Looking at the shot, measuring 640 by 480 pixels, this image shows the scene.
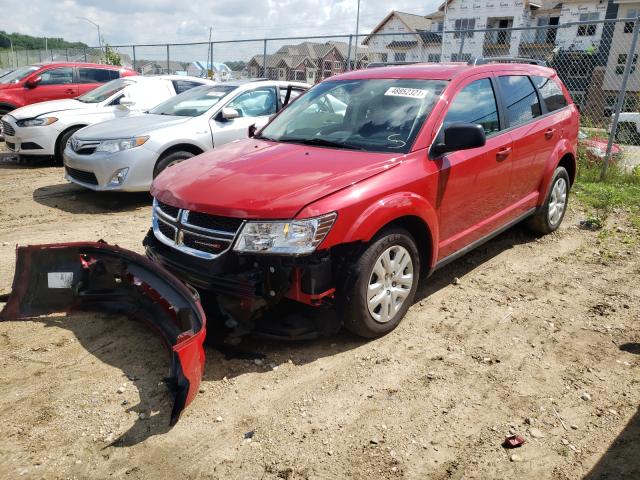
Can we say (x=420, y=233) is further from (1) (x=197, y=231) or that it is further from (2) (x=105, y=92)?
(2) (x=105, y=92)

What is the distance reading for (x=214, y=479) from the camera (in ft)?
8.01

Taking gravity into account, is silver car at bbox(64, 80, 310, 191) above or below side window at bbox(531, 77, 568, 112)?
below

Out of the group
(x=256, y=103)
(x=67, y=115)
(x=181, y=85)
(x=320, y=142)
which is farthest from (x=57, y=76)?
(x=320, y=142)

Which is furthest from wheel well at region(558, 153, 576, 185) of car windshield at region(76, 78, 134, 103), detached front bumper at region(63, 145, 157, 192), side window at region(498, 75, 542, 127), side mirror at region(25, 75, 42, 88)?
side mirror at region(25, 75, 42, 88)

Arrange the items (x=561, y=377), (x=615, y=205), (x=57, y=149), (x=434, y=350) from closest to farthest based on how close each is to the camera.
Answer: (x=561, y=377) → (x=434, y=350) → (x=615, y=205) → (x=57, y=149)

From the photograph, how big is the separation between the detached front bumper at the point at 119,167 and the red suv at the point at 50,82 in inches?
278

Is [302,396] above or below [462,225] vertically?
below

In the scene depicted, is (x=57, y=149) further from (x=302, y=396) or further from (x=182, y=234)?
(x=302, y=396)

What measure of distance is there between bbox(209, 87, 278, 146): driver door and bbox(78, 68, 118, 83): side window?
22.4ft

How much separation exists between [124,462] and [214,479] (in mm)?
459

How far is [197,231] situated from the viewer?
3312mm

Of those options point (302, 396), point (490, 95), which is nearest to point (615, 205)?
point (490, 95)

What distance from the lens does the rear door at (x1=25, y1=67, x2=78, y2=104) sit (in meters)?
12.6

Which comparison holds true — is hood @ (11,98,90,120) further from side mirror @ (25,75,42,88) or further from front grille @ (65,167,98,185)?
side mirror @ (25,75,42,88)
